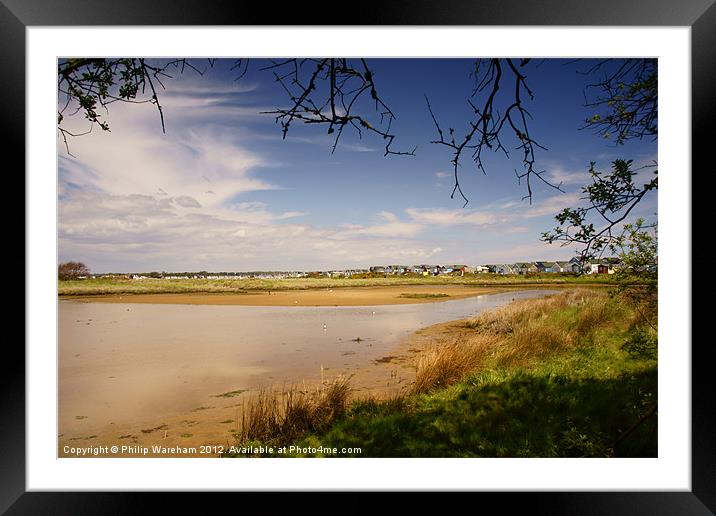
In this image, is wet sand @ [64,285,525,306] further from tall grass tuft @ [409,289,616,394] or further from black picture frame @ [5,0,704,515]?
black picture frame @ [5,0,704,515]

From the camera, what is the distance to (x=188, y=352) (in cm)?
414

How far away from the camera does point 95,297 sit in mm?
2785

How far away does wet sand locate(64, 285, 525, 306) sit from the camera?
5.60 meters

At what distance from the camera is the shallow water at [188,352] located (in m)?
2.60

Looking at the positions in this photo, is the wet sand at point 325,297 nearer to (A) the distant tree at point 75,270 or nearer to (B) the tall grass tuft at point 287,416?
(A) the distant tree at point 75,270

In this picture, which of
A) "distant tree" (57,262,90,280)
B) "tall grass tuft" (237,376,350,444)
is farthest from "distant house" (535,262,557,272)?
"distant tree" (57,262,90,280)

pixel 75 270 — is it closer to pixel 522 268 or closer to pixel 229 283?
pixel 522 268

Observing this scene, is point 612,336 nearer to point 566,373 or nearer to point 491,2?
point 566,373

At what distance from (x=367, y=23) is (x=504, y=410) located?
84.6 inches

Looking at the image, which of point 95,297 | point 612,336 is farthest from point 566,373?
point 95,297

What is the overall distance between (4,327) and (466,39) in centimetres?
217

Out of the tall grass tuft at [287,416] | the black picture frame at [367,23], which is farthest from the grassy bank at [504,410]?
the black picture frame at [367,23]

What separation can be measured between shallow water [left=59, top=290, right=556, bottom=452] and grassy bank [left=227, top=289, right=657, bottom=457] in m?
0.48

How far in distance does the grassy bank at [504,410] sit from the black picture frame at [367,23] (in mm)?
306
